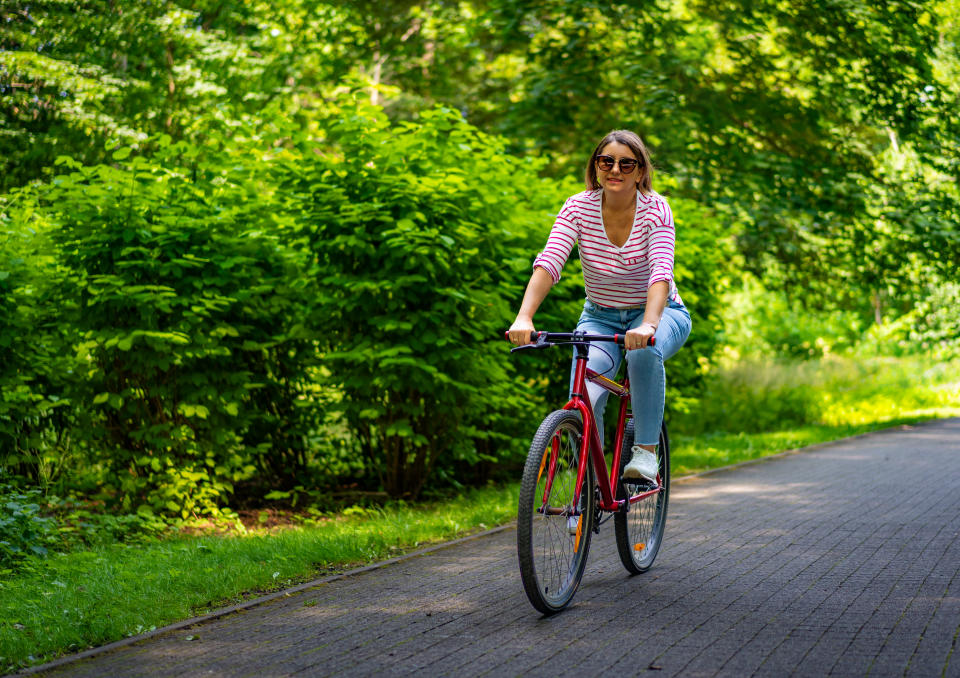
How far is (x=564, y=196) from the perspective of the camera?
10.4 metres

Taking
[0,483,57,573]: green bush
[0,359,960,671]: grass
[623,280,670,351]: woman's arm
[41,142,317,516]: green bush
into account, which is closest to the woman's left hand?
[623,280,670,351]: woman's arm

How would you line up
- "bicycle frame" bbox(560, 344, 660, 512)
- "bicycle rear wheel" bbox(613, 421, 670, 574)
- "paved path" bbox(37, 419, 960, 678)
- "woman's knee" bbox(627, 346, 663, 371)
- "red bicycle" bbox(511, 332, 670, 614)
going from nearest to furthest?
1. "paved path" bbox(37, 419, 960, 678)
2. "red bicycle" bbox(511, 332, 670, 614)
3. "bicycle frame" bbox(560, 344, 660, 512)
4. "woman's knee" bbox(627, 346, 663, 371)
5. "bicycle rear wheel" bbox(613, 421, 670, 574)

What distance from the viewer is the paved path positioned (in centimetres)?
400

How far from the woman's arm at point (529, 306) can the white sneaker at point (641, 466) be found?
3.02ft

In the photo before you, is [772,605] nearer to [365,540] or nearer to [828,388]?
[365,540]

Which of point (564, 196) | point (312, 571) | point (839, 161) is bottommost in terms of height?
point (312, 571)

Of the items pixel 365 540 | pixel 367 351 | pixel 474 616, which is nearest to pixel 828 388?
pixel 367 351


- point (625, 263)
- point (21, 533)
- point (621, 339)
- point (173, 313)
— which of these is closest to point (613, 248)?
point (625, 263)

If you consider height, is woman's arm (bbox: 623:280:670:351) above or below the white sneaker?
above

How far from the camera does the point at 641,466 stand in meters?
5.31

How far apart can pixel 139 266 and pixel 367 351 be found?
70.6 inches

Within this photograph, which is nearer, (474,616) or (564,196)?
(474,616)

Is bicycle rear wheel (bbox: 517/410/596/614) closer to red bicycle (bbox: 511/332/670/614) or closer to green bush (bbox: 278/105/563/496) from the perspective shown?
red bicycle (bbox: 511/332/670/614)

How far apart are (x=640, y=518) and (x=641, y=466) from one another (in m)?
0.68
